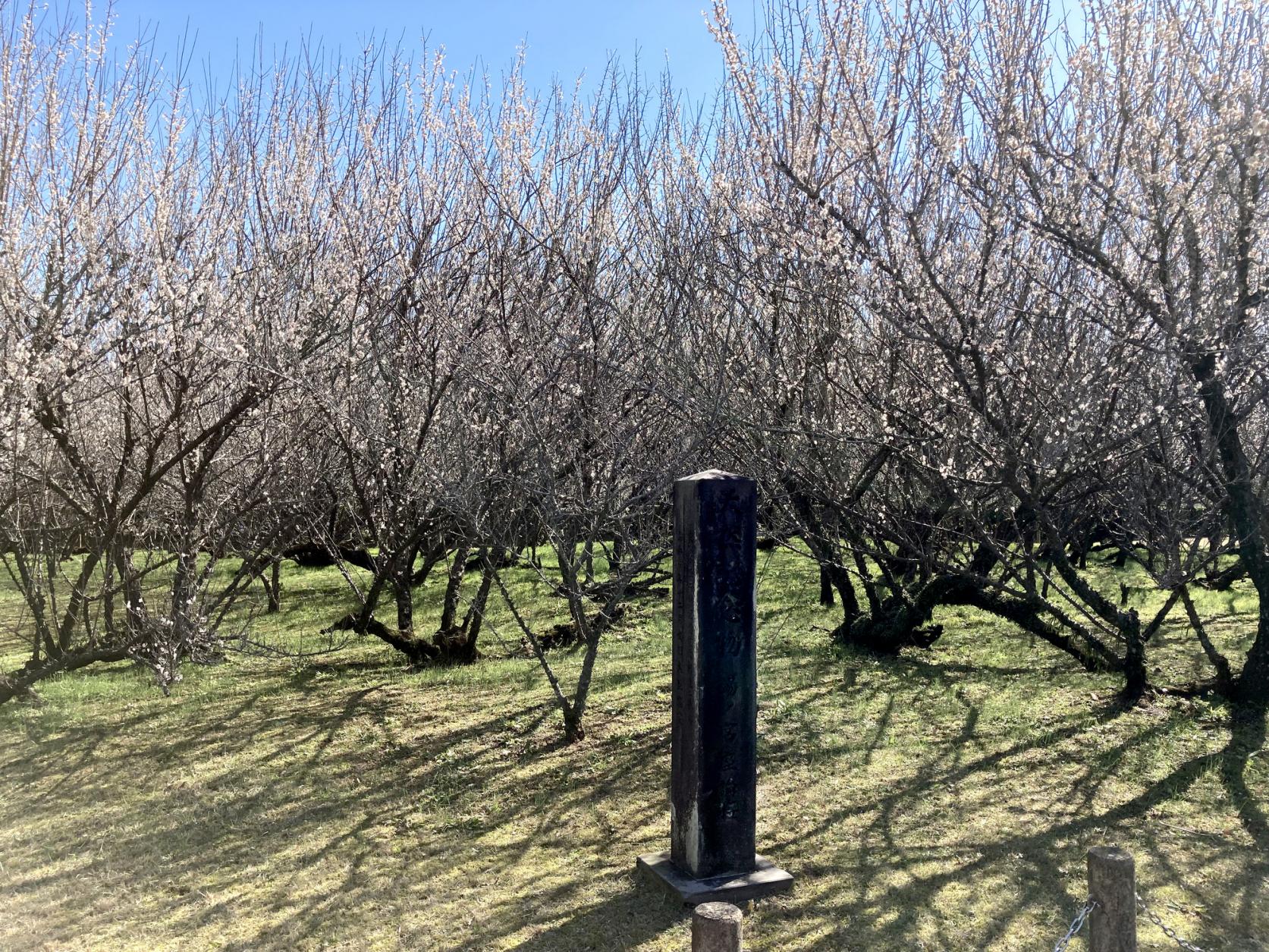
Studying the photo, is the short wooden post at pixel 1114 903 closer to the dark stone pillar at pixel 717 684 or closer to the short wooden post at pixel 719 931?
the short wooden post at pixel 719 931

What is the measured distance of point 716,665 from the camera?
3439mm

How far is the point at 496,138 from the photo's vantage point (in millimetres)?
7234

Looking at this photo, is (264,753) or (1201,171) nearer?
(1201,171)

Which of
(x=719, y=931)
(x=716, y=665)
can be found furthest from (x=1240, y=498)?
(x=719, y=931)

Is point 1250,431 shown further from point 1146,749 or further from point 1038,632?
point 1146,749

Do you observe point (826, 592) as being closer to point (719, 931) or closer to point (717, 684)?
point (717, 684)

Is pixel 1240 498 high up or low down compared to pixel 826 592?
up

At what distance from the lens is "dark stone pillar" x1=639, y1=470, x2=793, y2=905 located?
11.3 feet

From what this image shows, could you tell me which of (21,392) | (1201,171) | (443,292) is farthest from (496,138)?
(1201,171)

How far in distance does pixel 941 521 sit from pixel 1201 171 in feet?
8.81

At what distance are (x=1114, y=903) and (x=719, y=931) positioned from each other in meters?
0.98

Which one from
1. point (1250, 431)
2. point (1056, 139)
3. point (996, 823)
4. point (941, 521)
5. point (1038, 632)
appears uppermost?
point (1056, 139)

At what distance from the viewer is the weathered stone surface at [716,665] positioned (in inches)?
136

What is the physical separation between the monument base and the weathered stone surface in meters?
0.05
